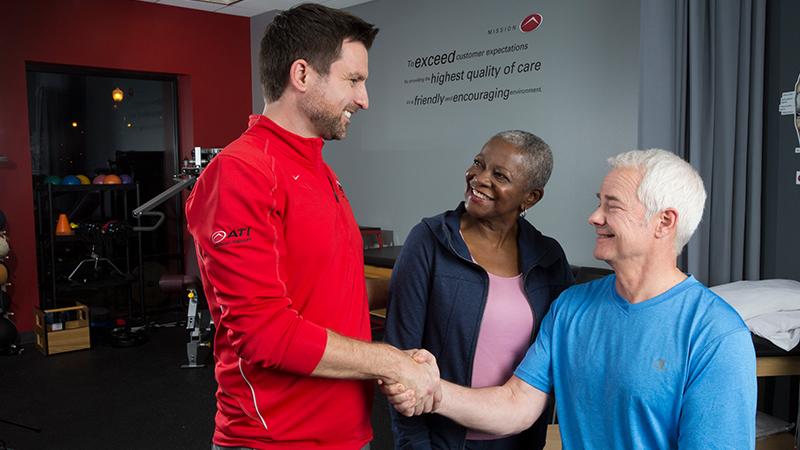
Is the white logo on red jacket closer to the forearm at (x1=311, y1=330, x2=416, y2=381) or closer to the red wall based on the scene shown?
the forearm at (x1=311, y1=330, x2=416, y2=381)

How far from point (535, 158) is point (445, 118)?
3.37 m

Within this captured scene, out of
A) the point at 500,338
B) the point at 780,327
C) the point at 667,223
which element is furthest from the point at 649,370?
the point at 780,327

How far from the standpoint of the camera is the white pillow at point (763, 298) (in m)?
Answer: 2.59

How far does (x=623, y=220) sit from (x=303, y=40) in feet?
2.54

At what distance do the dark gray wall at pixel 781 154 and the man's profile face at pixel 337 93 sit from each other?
243 centimetres

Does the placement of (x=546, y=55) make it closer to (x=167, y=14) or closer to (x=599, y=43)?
(x=599, y=43)

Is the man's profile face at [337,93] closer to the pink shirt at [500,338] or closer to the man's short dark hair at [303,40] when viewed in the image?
the man's short dark hair at [303,40]

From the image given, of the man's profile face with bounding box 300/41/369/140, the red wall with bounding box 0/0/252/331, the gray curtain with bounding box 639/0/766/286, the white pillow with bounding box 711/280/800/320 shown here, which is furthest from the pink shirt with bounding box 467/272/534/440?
the red wall with bounding box 0/0/252/331

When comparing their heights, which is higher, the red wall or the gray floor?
the red wall

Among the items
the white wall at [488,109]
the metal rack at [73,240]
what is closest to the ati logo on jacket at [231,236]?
the white wall at [488,109]

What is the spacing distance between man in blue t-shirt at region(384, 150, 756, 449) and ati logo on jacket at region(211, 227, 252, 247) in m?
0.47

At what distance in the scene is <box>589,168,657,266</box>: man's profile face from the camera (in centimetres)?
142

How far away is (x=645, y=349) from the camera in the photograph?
1383mm

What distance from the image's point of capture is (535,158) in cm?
181
